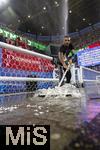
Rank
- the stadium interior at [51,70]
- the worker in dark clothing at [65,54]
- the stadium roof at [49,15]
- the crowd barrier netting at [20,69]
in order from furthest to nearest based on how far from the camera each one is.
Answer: the stadium roof at [49,15] < the worker in dark clothing at [65,54] < the crowd barrier netting at [20,69] < the stadium interior at [51,70]

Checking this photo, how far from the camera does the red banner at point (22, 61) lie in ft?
14.8

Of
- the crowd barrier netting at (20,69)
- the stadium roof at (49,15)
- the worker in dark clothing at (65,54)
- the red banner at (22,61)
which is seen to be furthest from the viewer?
the stadium roof at (49,15)

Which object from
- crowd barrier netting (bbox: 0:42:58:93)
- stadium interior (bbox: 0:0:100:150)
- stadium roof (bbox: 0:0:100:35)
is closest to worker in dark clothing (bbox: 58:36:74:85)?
stadium interior (bbox: 0:0:100:150)

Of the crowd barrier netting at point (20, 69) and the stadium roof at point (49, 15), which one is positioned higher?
the stadium roof at point (49, 15)

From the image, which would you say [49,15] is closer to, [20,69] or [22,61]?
[22,61]

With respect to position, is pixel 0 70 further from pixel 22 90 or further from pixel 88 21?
pixel 88 21

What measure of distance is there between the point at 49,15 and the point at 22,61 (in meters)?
16.7

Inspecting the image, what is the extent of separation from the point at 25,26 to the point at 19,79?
20.5 meters

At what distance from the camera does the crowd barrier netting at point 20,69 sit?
4234 millimetres

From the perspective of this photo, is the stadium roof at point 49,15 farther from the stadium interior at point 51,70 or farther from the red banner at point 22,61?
the red banner at point 22,61

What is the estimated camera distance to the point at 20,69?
4691mm

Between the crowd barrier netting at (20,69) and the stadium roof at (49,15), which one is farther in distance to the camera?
the stadium roof at (49,15)

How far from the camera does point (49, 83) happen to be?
5859 millimetres

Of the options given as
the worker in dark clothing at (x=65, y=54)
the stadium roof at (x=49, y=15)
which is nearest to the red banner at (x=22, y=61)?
the worker in dark clothing at (x=65, y=54)
